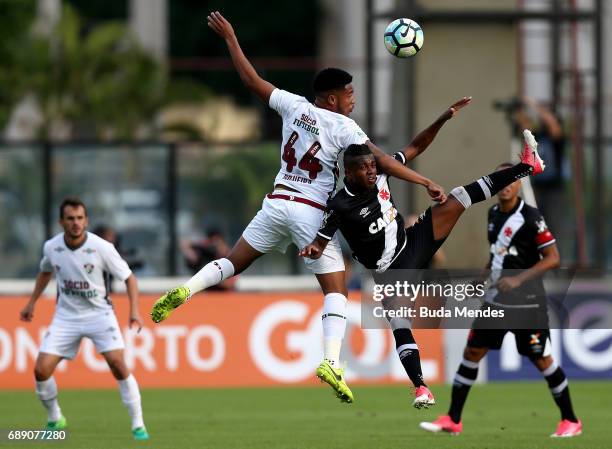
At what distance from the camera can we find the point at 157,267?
23688 mm

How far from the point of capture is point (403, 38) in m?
12.9

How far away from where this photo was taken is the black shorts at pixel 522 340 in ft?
49.1

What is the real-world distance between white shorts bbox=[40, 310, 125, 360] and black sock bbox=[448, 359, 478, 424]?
11.1 feet

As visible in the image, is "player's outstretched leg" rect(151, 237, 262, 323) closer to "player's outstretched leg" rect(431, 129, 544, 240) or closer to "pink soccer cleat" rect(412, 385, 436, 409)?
"player's outstretched leg" rect(431, 129, 544, 240)

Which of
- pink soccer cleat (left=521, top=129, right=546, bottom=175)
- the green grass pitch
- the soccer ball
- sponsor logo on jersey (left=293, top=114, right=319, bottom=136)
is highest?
the soccer ball

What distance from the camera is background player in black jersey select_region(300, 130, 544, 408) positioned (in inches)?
497

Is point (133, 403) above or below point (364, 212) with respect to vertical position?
below

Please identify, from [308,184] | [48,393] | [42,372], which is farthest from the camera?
[48,393]

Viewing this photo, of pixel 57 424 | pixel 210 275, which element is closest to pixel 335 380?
pixel 210 275

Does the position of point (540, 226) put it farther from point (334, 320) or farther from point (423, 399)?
point (423, 399)

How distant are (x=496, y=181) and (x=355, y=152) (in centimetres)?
138

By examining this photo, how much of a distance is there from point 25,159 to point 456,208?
12.1 metres

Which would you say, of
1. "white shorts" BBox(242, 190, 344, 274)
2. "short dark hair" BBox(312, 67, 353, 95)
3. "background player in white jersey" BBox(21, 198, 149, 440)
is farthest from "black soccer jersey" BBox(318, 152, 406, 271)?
"background player in white jersey" BBox(21, 198, 149, 440)

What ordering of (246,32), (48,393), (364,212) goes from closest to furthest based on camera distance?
(364,212), (48,393), (246,32)
